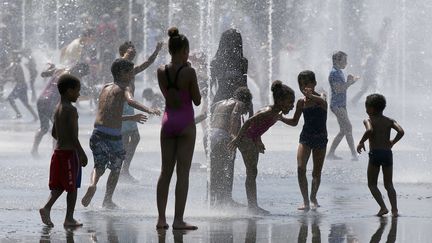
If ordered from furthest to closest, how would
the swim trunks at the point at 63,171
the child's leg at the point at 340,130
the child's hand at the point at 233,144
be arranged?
1. the child's leg at the point at 340,130
2. the child's hand at the point at 233,144
3. the swim trunks at the point at 63,171

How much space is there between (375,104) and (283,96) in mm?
764

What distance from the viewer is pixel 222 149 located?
A: 37.7 ft

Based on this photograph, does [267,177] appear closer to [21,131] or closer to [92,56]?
[21,131]

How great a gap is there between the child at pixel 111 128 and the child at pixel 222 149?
65 cm

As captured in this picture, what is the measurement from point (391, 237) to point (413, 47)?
1041 inches

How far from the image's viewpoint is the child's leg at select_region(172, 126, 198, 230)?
9.41 meters

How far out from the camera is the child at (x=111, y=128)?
11328 mm

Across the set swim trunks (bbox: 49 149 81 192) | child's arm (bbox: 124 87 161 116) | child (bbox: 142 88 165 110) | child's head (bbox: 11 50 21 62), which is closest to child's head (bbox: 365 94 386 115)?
child's arm (bbox: 124 87 161 116)

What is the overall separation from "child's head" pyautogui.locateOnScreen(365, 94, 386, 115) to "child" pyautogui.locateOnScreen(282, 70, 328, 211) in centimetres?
52

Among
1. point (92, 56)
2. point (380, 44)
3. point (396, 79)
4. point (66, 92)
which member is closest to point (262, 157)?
point (66, 92)

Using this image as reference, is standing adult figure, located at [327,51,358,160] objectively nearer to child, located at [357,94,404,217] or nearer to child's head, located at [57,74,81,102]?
child, located at [357,94,404,217]

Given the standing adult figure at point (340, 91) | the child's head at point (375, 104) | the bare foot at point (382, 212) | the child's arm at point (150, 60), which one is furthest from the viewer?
the standing adult figure at point (340, 91)

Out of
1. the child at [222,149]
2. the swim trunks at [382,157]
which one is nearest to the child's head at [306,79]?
the child at [222,149]

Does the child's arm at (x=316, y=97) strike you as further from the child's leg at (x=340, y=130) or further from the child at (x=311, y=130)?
the child's leg at (x=340, y=130)
